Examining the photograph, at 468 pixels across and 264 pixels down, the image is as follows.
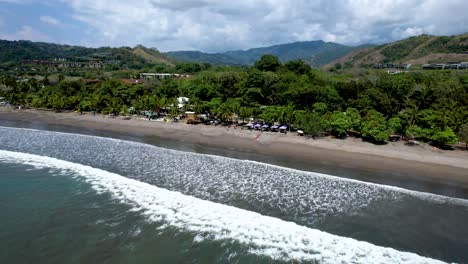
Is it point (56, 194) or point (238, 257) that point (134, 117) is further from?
point (238, 257)

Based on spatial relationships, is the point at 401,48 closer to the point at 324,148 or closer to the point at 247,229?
the point at 324,148

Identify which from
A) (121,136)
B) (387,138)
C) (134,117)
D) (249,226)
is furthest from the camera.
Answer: (134,117)

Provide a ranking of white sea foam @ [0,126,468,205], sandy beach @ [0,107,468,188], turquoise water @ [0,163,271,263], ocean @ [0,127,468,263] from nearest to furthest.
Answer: turquoise water @ [0,163,271,263]
ocean @ [0,127,468,263]
white sea foam @ [0,126,468,205]
sandy beach @ [0,107,468,188]

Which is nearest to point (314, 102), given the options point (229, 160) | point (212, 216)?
point (229, 160)

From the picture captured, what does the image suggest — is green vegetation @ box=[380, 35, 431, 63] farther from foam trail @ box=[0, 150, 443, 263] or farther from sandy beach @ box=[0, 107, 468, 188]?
foam trail @ box=[0, 150, 443, 263]

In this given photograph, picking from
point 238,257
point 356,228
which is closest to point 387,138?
point 356,228

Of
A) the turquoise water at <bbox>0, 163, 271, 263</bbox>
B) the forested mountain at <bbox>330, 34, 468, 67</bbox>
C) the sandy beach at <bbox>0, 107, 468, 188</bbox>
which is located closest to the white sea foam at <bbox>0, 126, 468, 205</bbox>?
the sandy beach at <bbox>0, 107, 468, 188</bbox>

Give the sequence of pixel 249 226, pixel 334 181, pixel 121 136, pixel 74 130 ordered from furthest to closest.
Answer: pixel 74 130, pixel 121 136, pixel 334 181, pixel 249 226
